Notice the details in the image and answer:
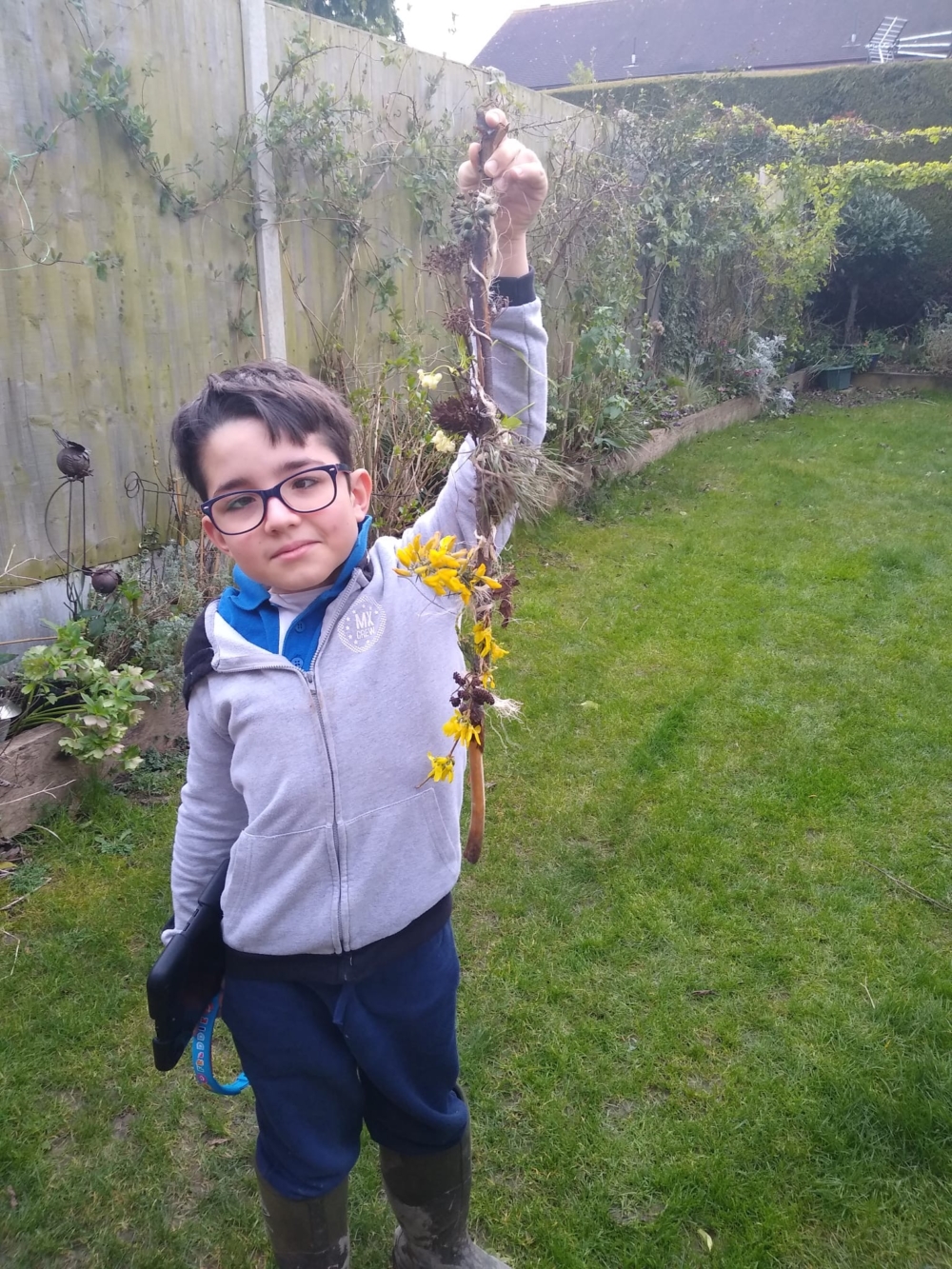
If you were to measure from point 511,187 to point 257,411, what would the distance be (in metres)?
0.53

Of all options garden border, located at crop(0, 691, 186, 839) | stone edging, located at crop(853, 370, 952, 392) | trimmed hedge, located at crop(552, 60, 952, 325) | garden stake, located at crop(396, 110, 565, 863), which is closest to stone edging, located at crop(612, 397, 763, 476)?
stone edging, located at crop(853, 370, 952, 392)

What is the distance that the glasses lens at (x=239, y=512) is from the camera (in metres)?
1.30

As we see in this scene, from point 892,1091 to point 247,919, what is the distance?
1.67 metres

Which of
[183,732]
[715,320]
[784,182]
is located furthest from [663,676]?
[784,182]

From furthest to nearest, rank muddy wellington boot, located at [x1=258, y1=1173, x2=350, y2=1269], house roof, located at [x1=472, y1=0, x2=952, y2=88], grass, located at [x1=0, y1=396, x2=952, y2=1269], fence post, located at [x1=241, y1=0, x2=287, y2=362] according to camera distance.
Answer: house roof, located at [x1=472, y1=0, x2=952, y2=88] < fence post, located at [x1=241, y1=0, x2=287, y2=362] < grass, located at [x1=0, y1=396, x2=952, y2=1269] < muddy wellington boot, located at [x1=258, y1=1173, x2=350, y2=1269]

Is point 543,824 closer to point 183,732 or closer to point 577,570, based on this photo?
point 183,732

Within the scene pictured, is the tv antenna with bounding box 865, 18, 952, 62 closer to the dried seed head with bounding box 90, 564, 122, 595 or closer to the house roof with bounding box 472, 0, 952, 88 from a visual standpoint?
the house roof with bounding box 472, 0, 952, 88

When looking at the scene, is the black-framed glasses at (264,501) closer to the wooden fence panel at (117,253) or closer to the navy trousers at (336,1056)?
the navy trousers at (336,1056)

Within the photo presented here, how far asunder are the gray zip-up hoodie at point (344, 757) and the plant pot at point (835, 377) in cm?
1056

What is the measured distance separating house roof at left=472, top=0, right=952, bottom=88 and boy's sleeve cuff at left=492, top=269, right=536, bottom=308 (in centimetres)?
2435

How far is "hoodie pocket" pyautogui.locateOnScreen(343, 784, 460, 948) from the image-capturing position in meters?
1.36

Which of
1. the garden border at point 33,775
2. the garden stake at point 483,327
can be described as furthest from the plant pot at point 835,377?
the garden stake at point 483,327

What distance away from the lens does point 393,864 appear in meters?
1.39

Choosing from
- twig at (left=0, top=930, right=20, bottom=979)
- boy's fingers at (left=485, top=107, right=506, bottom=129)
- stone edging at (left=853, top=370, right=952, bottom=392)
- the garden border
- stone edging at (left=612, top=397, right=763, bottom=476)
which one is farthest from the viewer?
stone edging at (left=853, top=370, right=952, bottom=392)
